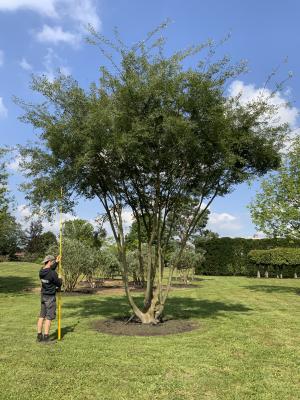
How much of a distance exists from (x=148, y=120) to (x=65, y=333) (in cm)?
486

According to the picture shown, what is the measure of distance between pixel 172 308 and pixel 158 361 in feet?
23.7

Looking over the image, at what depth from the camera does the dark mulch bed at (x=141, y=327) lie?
9.70 m

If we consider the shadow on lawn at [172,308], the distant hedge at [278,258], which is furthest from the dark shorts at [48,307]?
the distant hedge at [278,258]

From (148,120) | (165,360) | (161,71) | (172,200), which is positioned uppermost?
(161,71)

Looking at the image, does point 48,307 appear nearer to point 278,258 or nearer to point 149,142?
point 149,142

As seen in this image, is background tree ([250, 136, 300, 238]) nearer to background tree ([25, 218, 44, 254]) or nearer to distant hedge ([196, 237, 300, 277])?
distant hedge ([196, 237, 300, 277])

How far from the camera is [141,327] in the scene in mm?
10328

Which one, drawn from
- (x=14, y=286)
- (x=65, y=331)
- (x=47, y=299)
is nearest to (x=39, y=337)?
(x=47, y=299)

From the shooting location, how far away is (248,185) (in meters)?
11.5

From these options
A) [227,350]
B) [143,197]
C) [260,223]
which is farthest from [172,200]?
[260,223]

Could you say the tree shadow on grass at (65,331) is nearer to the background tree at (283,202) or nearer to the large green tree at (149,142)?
the large green tree at (149,142)

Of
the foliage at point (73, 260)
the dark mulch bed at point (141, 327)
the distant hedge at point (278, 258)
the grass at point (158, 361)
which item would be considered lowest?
the grass at point (158, 361)

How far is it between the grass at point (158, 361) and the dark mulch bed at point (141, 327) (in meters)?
0.35

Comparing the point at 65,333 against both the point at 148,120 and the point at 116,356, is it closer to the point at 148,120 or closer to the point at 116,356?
the point at 116,356
